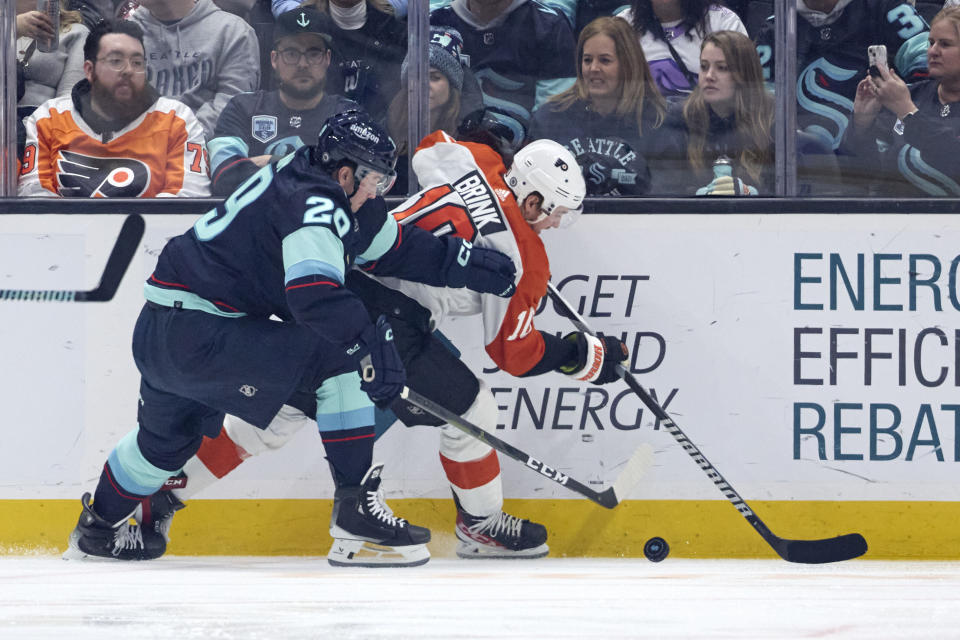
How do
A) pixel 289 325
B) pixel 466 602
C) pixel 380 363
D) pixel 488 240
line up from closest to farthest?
pixel 466 602, pixel 380 363, pixel 289 325, pixel 488 240

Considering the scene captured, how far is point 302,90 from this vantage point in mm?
3250

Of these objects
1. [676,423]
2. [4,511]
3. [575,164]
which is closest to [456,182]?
[575,164]

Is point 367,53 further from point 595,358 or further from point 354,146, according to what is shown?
point 595,358

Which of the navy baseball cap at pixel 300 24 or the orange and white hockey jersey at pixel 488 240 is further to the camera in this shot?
the navy baseball cap at pixel 300 24

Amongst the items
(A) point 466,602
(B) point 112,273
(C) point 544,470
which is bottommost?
(C) point 544,470

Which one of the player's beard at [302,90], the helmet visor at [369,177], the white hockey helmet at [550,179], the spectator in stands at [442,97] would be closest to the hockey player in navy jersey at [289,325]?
the helmet visor at [369,177]

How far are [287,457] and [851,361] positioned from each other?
159cm

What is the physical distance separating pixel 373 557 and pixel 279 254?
0.79 metres

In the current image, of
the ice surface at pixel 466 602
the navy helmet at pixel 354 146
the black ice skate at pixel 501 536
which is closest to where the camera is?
the ice surface at pixel 466 602

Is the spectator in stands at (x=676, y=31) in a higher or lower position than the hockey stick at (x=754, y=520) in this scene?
higher

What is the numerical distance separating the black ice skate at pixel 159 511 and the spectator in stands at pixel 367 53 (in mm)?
1179

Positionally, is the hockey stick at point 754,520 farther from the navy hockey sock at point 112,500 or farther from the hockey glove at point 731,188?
the navy hockey sock at point 112,500

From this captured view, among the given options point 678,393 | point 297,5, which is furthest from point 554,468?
point 297,5

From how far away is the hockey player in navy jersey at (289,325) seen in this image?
2533 millimetres
